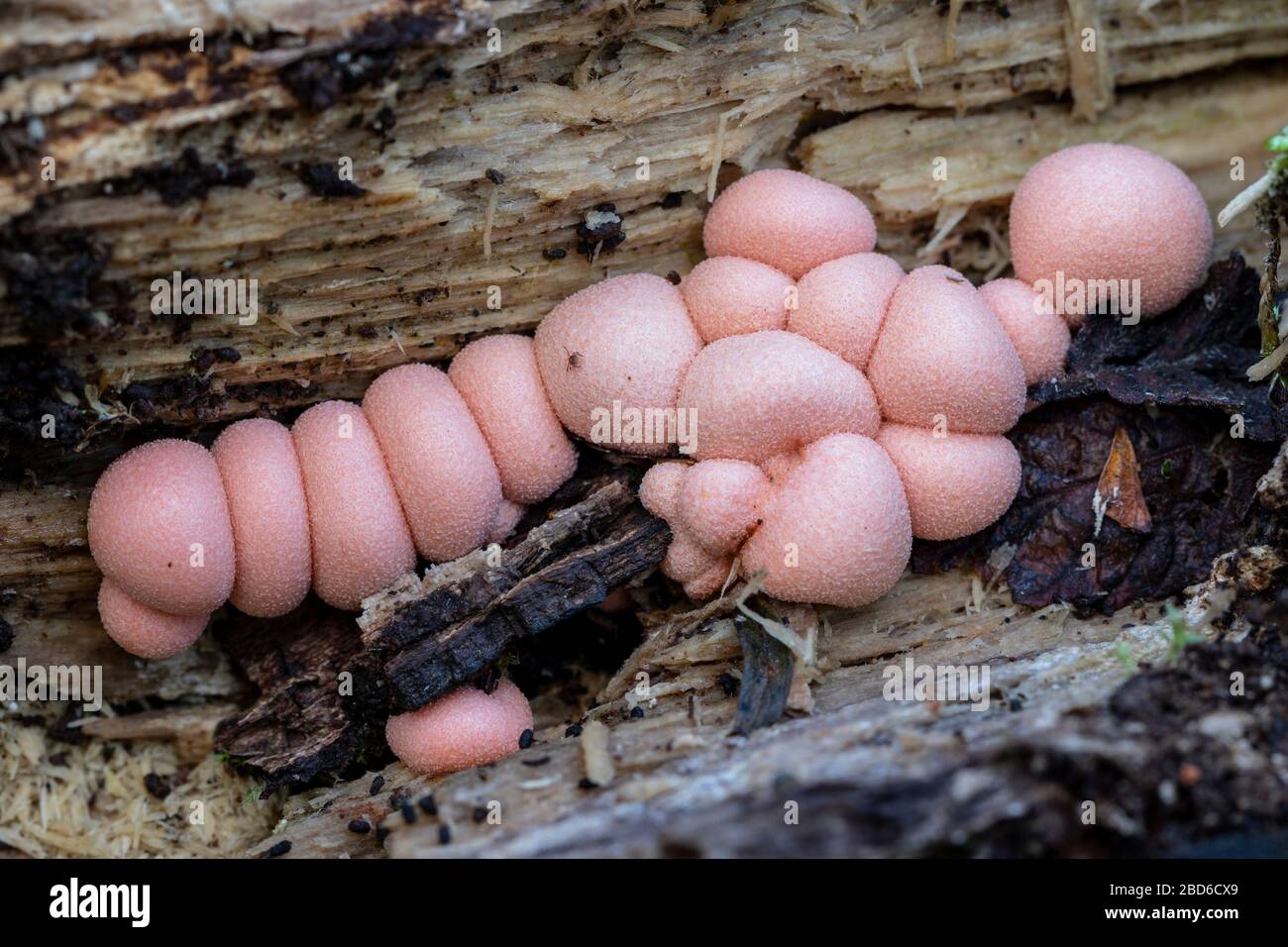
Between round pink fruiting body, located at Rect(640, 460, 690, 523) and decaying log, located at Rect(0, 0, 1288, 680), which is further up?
decaying log, located at Rect(0, 0, 1288, 680)

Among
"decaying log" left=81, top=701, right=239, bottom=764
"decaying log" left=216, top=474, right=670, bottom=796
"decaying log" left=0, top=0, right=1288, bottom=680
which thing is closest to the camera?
"decaying log" left=0, top=0, right=1288, bottom=680

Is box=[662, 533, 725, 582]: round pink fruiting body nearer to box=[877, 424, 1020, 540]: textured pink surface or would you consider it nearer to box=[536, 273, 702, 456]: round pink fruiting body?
box=[536, 273, 702, 456]: round pink fruiting body

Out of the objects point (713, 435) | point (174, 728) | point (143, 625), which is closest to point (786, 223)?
point (713, 435)

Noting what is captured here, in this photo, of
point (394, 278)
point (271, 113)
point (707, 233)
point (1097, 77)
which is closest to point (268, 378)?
point (394, 278)

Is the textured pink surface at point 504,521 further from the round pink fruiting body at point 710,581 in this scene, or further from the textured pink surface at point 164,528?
the textured pink surface at point 164,528

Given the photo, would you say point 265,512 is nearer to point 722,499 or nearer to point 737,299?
point 722,499

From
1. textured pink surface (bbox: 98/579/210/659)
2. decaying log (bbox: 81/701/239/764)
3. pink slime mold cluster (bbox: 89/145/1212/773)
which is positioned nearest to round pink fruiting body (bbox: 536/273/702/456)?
pink slime mold cluster (bbox: 89/145/1212/773)
